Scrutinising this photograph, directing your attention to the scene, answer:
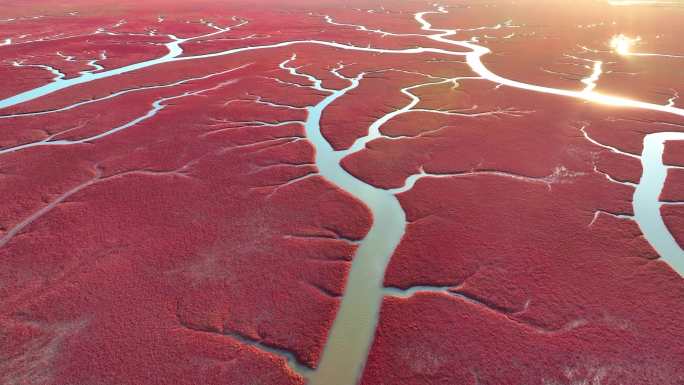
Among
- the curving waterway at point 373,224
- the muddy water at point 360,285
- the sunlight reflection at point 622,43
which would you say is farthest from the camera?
the sunlight reflection at point 622,43

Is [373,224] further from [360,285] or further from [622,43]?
[622,43]

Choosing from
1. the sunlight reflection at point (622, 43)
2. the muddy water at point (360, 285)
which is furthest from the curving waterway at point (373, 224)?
the sunlight reflection at point (622, 43)

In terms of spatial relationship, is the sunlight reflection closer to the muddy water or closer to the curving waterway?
the curving waterway

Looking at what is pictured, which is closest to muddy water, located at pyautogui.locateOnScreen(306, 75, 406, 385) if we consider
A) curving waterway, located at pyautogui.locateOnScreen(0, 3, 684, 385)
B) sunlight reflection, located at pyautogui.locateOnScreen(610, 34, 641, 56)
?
curving waterway, located at pyautogui.locateOnScreen(0, 3, 684, 385)

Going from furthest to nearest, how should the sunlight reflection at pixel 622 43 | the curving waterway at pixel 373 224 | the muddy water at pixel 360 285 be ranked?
the sunlight reflection at pixel 622 43, the curving waterway at pixel 373 224, the muddy water at pixel 360 285

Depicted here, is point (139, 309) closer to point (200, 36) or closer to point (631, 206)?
point (631, 206)

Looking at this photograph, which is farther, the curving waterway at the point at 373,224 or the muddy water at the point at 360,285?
the curving waterway at the point at 373,224

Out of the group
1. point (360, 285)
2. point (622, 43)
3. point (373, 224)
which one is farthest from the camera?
point (622, 43)

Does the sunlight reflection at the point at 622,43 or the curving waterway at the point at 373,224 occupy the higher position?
the sunlight reflection at the point at 622,43

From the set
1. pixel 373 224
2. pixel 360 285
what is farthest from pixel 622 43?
pixel 360 285

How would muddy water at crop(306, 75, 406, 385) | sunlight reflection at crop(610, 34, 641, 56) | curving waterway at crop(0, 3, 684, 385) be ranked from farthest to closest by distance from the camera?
1. sunlight reflection at crop(610, 34, 641, 56)
2. curving waterway at crop(0, 3, 684, 385)
3. muddy water at crop(306, 75, 406, 385)

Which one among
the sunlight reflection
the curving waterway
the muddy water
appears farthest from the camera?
the sunlight reflection

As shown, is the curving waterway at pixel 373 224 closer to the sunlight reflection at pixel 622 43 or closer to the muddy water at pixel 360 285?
the muddy water at pixel 360 285
